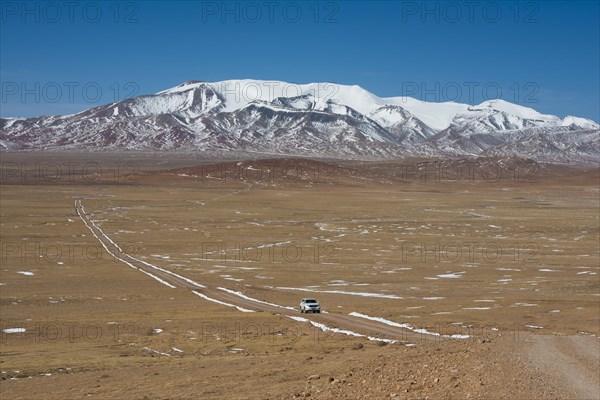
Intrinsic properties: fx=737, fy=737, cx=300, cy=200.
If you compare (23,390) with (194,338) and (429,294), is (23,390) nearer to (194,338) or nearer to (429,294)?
(194,338)

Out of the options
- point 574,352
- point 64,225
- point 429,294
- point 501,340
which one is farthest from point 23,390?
point 64,225

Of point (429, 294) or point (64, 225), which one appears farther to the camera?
point (64, 225)

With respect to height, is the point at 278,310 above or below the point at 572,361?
below

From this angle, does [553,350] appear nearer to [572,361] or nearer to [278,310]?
[572,361]

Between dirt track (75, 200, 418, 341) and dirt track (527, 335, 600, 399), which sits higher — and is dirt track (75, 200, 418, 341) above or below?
below

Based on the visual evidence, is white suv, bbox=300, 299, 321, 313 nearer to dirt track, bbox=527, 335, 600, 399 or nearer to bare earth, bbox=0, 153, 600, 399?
bare earth, bbox=0, 153, 600, 399

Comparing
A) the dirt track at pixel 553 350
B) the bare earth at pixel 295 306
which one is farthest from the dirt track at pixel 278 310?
the bare earth at pixel 295 306

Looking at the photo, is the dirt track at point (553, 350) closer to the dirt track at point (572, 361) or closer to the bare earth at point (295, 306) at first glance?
the dirt track at point (572, 361)

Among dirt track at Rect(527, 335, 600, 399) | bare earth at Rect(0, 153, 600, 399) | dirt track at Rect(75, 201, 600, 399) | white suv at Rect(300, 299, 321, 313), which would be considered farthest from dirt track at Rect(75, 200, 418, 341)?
dirt track at Rect(527, 335, 600, 399)

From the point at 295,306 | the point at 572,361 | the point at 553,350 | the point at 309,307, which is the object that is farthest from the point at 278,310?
the point at 572,361
